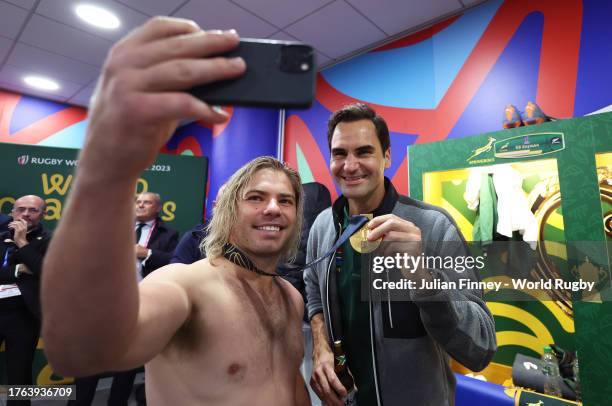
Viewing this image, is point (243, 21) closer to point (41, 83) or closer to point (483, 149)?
point (483, 149)

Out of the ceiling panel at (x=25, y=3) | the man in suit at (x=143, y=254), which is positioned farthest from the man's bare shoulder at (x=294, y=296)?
the ceiling panel at (x=25, y=3)

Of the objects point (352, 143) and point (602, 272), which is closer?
point (352, 143)

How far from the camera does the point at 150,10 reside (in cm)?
274

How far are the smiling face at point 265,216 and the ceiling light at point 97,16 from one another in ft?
9.25

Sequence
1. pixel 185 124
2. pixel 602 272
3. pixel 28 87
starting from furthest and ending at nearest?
pixel 185 124 < pixel 28 87 < pixel 602 272

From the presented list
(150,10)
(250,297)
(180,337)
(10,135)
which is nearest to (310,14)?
(150,10)

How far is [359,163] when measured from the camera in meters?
1.16

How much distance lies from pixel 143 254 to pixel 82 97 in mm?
3466

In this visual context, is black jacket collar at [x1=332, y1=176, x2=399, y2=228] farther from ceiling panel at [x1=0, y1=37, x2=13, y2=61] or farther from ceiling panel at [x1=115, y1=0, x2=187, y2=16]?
ceiling panel at [x1=0, y1=37, x2=13, y2=61]

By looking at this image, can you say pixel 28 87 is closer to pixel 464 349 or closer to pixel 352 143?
pixel 352 143

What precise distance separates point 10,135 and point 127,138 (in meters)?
5.65

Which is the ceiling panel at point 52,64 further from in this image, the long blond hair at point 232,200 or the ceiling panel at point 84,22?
the long blond hair at point 232,200

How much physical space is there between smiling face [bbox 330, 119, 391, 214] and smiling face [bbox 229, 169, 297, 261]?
23 cm

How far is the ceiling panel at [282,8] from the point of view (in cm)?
255
